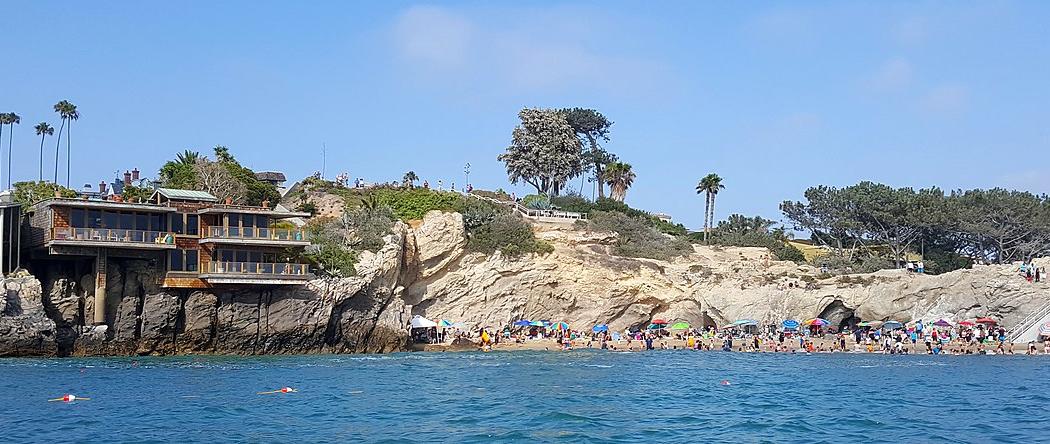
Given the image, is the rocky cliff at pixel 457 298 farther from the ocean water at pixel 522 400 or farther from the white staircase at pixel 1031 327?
the ocean water at pixel 522 400

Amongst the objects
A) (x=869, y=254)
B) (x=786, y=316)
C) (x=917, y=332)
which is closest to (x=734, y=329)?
(x=786, y=316)

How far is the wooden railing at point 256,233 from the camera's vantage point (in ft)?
163

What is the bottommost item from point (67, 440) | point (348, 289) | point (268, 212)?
point (67, 440)

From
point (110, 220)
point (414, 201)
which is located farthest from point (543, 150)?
point (110, 220)

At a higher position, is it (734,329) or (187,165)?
(187,165)

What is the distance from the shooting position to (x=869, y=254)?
77812mm

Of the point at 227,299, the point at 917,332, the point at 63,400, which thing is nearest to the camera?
the point at 63,400

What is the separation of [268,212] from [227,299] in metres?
4.39

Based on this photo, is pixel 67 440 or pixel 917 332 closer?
pixel 67 440

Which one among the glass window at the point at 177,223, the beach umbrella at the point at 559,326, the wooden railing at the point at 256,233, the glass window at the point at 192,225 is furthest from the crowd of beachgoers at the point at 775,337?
the glass window at the point at 177,223

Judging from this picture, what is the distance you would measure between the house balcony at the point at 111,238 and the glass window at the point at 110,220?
477 mm

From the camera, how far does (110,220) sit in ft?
159

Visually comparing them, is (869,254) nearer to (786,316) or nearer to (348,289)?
(786,316)

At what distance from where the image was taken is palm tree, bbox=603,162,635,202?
87375 mm
